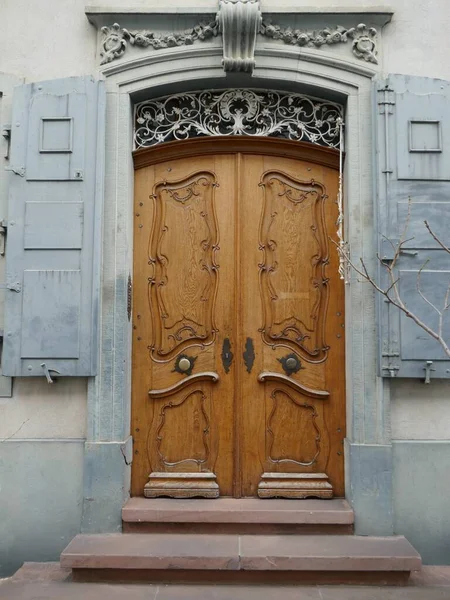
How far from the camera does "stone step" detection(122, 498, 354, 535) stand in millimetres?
4391

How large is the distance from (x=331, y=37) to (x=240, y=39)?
0.75 meters

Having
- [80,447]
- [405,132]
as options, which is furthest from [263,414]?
[405,132]

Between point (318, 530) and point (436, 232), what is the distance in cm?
247

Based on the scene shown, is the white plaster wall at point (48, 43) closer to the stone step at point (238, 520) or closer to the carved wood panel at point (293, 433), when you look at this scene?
the carved wood panel at point (293, 433)

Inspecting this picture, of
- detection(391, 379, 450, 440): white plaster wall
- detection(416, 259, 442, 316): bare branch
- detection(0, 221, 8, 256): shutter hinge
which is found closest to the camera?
detection(416, 259, 442, 316): bare branch

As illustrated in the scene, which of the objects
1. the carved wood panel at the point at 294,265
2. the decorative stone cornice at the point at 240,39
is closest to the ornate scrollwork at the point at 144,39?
the decorative stone cornice at the point at 240,39

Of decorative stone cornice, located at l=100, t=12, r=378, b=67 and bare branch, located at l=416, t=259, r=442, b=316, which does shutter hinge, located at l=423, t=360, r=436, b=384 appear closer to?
bare branch, located at l=416, t=259, r=442, b=316

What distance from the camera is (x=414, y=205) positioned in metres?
4.53

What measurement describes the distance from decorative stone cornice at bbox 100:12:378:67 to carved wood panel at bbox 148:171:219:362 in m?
0.99

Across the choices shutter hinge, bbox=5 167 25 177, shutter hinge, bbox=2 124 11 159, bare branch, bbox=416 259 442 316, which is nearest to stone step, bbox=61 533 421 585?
bare branch, bbox=416 259 442 316

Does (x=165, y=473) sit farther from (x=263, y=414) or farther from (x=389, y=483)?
(x=389, y=483)

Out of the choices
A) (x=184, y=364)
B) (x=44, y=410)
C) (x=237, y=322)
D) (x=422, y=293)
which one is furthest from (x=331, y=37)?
(x=44, y=410)

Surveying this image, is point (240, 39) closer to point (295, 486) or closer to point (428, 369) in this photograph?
point (428, 369)

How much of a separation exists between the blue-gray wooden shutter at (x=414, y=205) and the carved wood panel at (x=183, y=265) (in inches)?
55.0
